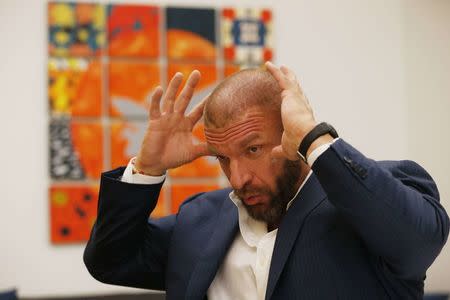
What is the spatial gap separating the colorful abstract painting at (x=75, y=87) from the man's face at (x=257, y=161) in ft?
7.33

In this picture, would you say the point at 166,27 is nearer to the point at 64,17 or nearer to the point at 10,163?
the point at 64,17

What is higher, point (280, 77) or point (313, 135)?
point (280, 77)

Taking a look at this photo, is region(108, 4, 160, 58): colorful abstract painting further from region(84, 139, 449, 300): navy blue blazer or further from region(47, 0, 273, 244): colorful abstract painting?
region(84, 139, 449, 300): navy blue blazer

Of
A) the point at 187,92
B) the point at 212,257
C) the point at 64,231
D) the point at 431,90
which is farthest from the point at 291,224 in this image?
the point at 431,90

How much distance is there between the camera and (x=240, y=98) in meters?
1.66

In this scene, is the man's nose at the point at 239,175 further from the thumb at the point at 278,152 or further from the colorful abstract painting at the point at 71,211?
the colorful abstract painting at the point at 71,211

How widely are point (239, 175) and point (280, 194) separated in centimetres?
13

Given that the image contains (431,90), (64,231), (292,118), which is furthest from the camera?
(431,90)

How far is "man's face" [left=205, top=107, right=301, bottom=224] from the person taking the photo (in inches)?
63.1

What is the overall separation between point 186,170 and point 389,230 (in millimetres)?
2592

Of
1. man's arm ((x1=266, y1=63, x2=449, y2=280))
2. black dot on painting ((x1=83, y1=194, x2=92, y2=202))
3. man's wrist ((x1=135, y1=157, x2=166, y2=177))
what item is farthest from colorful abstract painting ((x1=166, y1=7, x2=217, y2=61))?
man's arm ((x1=266, y1=63, x2=449, y2=280))

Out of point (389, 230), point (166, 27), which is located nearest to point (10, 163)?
A: point (166, 27)

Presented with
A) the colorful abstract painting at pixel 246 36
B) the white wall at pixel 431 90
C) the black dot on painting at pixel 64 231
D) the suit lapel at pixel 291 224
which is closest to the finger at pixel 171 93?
the suit lapel at pixel 291 224

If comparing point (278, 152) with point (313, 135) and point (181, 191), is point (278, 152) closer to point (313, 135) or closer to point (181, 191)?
point (313, 135)
